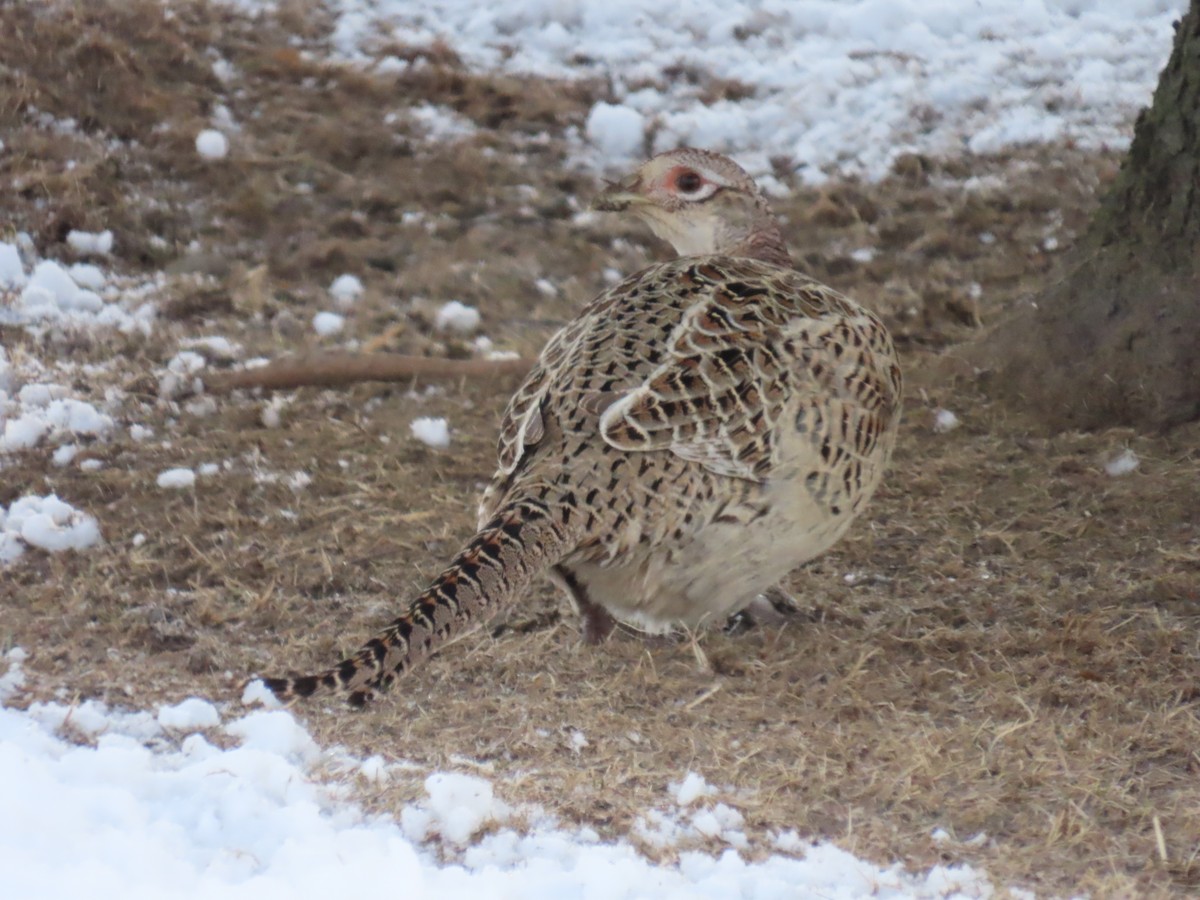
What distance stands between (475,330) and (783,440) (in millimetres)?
2399

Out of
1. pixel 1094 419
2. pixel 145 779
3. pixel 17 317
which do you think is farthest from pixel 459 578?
pixel 17 317

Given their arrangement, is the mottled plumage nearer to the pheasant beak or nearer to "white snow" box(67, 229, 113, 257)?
the pheasant beak

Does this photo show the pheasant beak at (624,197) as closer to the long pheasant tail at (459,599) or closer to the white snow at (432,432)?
the white snow at (432,432)

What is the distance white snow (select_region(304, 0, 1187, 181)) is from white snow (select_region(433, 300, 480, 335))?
5.00ft

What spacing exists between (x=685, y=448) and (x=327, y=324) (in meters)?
2.51

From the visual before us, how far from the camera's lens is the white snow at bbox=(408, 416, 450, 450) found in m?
4.96

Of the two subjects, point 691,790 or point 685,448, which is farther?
point 685,448

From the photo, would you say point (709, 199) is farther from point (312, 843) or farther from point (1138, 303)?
point (312, 843)

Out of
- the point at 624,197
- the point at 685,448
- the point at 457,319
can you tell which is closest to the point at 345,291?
the point at 457,319

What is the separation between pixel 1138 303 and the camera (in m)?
4.91

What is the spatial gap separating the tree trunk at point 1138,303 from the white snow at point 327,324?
2362mm

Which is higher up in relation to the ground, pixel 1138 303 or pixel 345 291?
pixel 1138 303

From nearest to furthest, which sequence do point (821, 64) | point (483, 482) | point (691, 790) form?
point (691, 790), point (483, 482), point (821, 64)

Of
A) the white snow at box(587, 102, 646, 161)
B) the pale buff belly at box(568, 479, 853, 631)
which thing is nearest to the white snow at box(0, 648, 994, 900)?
the pale buff belly at box(568, 479, 853, 631)
